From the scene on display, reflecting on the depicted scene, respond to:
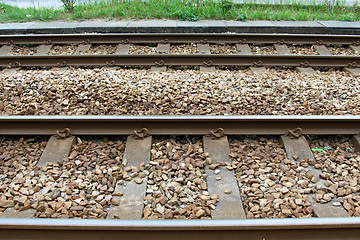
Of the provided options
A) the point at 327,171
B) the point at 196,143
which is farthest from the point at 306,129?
the point at 196,143

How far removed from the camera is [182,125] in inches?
151

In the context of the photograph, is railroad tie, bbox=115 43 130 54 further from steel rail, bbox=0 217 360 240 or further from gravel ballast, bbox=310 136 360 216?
steel rail, bbox=0 217 360 240

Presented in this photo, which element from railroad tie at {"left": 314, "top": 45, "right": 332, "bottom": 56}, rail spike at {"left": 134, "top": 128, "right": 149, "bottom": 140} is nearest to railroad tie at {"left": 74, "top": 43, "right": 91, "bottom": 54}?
rail spike at {"left": 134, "top": 128, "right": 149, "bottom": 140}

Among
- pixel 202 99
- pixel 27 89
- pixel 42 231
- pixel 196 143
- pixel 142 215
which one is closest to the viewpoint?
pixel 42 231

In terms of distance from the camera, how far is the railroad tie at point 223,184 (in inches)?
113

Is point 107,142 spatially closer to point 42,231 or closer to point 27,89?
point 42,231

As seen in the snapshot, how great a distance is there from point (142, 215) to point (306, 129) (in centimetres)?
227

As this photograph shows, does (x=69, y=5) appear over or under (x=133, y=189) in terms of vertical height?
over

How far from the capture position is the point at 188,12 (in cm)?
824

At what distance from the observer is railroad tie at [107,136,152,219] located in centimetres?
287

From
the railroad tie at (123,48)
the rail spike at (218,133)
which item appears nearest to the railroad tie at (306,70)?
the rail spike at (218,133)

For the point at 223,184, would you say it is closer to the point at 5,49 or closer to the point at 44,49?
the point at 44,49

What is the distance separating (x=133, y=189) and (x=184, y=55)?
3.53 m

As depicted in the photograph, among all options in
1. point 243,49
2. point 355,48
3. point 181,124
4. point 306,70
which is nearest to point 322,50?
point 355,48
